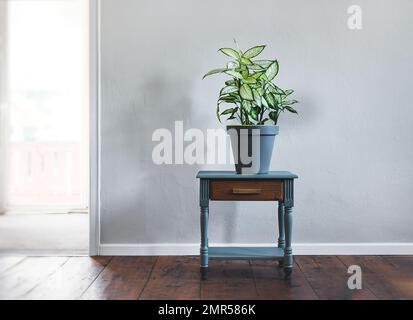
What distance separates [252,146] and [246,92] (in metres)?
0.29

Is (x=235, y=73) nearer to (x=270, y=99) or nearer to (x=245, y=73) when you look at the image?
(x=245, y=73)

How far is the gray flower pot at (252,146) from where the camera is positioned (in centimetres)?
289

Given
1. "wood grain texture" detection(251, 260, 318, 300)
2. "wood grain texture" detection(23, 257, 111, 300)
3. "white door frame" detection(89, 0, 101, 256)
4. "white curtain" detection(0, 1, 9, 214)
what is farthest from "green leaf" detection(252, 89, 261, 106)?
"white curtain" detection(0, 1, 9, 214)

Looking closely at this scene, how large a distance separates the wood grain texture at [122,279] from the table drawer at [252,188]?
56cm

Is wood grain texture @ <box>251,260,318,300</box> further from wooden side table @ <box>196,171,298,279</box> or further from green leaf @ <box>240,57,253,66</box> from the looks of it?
green leaf @ <box>240,57,253,66</box>

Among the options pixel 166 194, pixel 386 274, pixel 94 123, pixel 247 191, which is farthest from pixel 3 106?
pixel 386 274

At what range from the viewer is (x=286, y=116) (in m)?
3.33

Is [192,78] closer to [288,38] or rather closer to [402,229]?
[288,38]

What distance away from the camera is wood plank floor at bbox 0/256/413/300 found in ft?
8.09

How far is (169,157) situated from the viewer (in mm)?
3320
